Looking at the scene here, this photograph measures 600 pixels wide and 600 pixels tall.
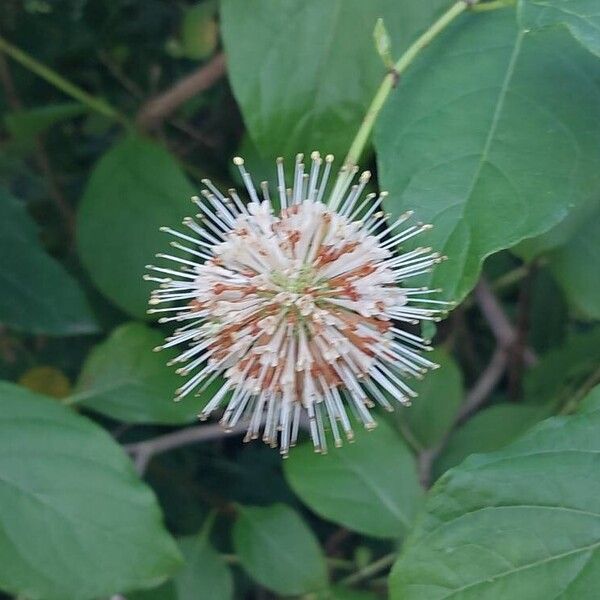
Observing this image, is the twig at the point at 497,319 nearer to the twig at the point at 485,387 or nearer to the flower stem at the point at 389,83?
the twig at the point at 485,387

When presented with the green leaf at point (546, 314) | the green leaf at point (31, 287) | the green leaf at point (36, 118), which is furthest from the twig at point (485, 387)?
the green leaf at point (36, 118)

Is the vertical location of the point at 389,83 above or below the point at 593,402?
above

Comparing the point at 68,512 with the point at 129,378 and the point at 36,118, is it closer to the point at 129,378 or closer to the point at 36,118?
the point at 129,378

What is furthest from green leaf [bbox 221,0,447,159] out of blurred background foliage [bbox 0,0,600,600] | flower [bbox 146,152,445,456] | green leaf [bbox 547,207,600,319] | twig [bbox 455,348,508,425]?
twig [bbox 455,348,508,425]

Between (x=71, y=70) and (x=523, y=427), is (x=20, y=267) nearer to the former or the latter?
(x=71, y=70)

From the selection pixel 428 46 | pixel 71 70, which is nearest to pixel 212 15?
pixel 71 70

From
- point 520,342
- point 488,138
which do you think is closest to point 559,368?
point 520,342
